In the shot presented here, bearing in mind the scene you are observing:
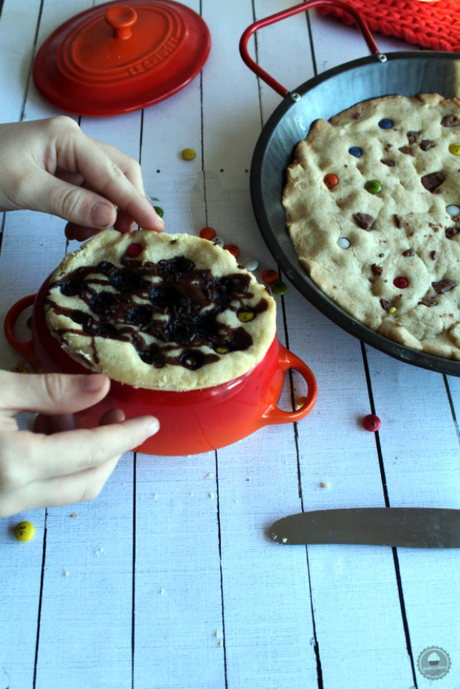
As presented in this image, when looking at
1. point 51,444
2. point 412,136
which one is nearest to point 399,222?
point 412,136

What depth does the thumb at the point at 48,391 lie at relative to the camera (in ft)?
2.43

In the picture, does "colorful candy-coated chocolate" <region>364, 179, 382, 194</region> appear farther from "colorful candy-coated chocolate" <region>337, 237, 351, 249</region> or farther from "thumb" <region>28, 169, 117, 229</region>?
"thumb" <region>28, 169, 117, 229</region>

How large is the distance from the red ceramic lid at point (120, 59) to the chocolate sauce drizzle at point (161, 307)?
1.88ft

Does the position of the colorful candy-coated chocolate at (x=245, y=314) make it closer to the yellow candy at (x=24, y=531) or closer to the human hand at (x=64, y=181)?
the human hand at (x=64, y=181)

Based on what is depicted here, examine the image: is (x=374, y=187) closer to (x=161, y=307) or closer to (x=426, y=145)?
(x=426, y=145)

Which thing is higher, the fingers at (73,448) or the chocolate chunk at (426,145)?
the chocolate chunk at (426,145)

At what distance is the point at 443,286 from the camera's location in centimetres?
115

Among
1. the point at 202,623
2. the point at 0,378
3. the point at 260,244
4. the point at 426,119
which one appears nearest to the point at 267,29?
the point at 426,119

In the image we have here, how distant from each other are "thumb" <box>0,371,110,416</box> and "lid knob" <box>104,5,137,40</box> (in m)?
Answer: 0.96

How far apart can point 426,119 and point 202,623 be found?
109 centimetres

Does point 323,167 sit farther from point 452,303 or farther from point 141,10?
point 141,10

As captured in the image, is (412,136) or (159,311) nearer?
(159,311)

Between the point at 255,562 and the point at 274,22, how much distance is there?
1.12m

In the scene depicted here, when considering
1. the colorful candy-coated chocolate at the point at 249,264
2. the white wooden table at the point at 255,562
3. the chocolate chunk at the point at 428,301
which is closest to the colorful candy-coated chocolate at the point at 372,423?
the white wooden table at the point at 255,562
